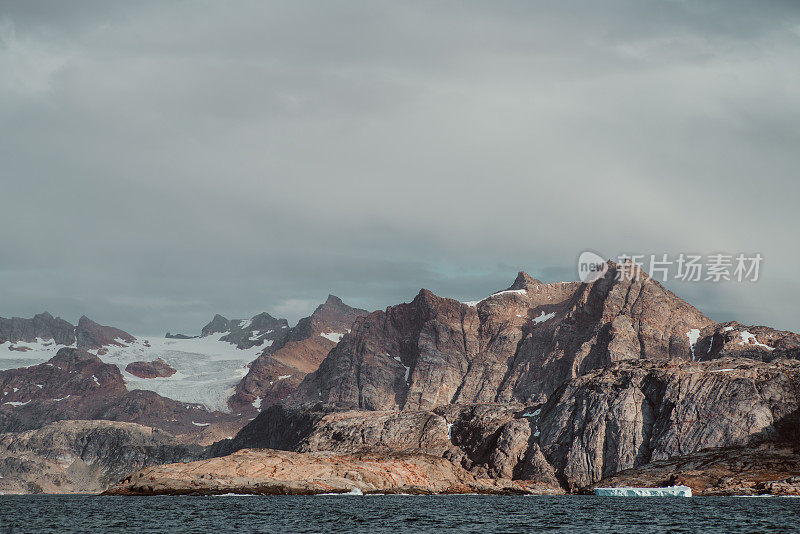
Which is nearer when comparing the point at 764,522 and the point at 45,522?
the point at 764,522

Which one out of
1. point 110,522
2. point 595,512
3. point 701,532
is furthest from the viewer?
point 595,512

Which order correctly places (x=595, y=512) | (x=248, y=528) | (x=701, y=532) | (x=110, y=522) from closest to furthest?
1. (x=701, y=532)
2. (x=248, y=528)
3. (x=110, y=522)
4. (x=595, y=512)

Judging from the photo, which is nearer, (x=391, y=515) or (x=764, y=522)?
(x=764, y=522)

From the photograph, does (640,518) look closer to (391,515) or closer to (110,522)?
(391,515)

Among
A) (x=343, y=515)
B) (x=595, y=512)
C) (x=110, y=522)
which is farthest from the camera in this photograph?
(x=595, y=512)

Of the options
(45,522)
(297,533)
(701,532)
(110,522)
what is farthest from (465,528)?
(45,522)

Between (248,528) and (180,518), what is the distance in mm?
29010

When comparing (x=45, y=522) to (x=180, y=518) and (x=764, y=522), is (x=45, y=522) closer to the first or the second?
(x=180, y=518)

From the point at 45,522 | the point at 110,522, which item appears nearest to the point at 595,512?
the point at 110,522

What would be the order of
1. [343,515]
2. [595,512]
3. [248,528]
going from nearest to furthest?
[248,528] → [343,515] → [595,512]

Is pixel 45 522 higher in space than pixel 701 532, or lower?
lower

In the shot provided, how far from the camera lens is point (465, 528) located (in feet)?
471

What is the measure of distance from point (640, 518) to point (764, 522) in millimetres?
25869

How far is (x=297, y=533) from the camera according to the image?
446 ft
